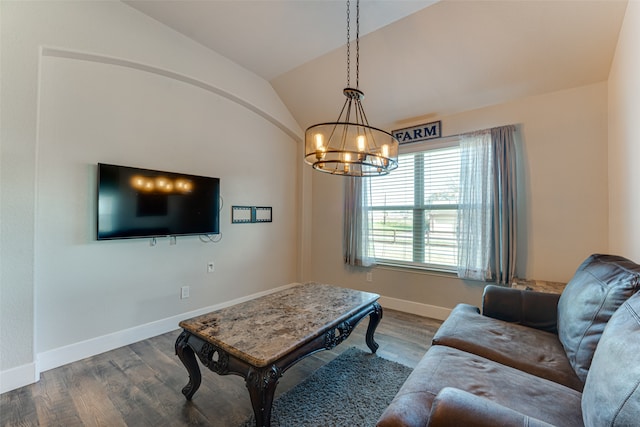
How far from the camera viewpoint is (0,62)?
77.0 inches

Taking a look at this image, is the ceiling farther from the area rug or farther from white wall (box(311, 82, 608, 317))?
the area rug

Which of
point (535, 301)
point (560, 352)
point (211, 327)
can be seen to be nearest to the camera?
point (560, 352)

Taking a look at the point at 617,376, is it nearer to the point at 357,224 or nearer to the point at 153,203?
the point at 357,224

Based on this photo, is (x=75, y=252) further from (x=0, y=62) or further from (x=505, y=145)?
(x=505, y=145)

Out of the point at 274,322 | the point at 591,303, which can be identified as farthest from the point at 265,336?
the point at 591,303

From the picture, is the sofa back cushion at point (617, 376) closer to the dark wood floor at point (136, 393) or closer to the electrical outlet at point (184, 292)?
the dark wood floor at point (136, 393)

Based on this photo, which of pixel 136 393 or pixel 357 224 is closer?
pixel 136 393

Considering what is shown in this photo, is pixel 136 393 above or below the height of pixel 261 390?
below

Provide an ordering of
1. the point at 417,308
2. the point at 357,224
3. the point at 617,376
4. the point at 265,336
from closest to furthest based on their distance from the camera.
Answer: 1. the point at 617,376
2. the point at 265,336
3. the point at 417,308
4. the point at 357,224

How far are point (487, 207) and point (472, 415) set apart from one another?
2.64 meters

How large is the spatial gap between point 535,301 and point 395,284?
1903mm

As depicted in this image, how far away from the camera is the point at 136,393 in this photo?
193cm

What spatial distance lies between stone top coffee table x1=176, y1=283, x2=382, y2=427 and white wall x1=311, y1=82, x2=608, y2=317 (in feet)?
6.15

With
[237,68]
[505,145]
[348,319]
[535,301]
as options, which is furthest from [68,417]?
[505,145]
